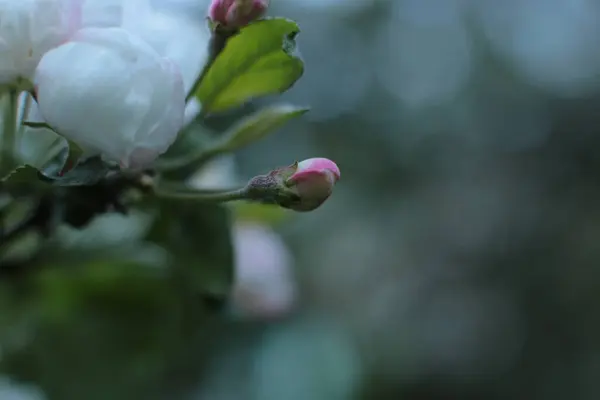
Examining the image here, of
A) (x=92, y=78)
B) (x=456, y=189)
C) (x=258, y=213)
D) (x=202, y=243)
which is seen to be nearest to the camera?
(x=92, y=78)

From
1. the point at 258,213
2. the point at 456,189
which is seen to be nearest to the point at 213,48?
the point at 258,213

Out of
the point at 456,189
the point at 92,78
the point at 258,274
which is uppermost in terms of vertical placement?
the point at 92,78

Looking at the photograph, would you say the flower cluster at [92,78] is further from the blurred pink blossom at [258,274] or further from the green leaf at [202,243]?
the blurred pink blossom at [258,274]

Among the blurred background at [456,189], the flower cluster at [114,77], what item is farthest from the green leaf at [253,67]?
the blurred background at [456,189]

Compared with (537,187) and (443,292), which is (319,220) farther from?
(537,187)

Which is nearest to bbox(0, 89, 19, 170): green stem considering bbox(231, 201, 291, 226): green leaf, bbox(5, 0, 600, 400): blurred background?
bbox(231, 201, 291, 226): green leaf

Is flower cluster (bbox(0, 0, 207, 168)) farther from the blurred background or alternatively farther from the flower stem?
the blurred background

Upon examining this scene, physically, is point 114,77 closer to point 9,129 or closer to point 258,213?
point 9,129
